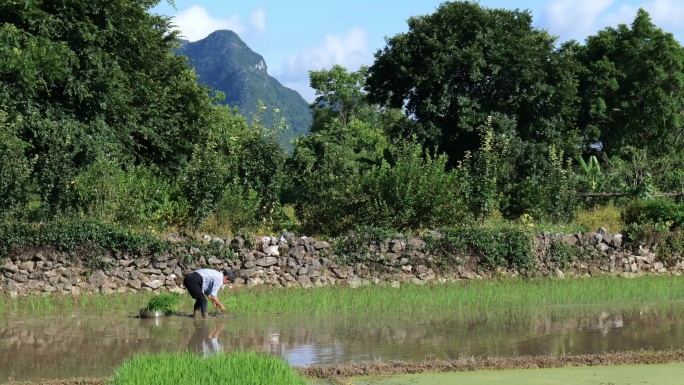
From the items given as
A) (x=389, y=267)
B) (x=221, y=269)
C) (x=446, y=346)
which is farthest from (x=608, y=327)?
(x=221, y=269)

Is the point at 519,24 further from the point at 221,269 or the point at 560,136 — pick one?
the point at 221,269

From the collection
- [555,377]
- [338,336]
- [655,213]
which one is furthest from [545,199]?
[555,377]

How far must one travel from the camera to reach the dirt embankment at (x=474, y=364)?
9.68 metres

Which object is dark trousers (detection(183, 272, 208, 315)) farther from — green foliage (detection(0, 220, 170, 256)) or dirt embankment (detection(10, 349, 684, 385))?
dirt embankment (detection(10, 349, 684, 385))

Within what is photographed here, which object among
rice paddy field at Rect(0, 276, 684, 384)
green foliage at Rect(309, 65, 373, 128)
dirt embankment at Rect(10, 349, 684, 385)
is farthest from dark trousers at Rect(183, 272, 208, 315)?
green foliage at Rect(309, 65, 373, 128)

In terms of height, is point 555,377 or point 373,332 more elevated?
point 373,332

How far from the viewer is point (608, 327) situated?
46.1ft

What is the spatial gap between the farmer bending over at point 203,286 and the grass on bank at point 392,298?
45cm

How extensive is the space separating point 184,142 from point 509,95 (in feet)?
42.9

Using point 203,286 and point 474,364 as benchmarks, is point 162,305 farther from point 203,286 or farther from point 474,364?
point 474,364

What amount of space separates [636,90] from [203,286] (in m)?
29.1

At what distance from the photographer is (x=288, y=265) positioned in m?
19.9

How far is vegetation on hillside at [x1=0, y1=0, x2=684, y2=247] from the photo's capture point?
21.4 m

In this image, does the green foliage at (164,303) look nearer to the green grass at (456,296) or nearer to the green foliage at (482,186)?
the green grass at (456,296)
